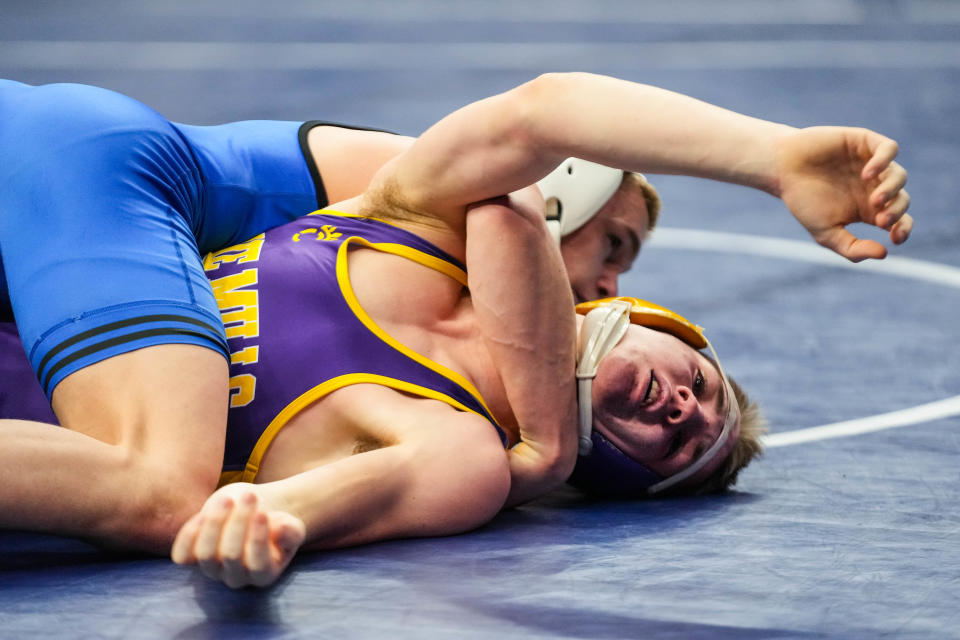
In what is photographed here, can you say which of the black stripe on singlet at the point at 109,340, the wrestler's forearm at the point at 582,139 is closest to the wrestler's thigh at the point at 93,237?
the black stripe on singlet at the point at 109,340

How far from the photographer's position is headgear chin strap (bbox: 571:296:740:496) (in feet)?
9.87

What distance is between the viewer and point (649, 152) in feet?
7.83

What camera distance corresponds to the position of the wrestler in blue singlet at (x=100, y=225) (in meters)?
2.58

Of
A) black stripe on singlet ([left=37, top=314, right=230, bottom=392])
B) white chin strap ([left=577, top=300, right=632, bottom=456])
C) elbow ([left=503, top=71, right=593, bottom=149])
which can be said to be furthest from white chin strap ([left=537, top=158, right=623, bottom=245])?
black stripe on singlet ([left=37, top=314, right=230, bottom=392])

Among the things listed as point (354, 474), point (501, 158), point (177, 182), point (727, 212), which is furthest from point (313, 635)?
point (727, 212)

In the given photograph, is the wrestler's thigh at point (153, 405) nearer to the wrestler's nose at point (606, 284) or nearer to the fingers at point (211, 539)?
the fingers at point (211, 539)

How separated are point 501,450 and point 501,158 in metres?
0.59

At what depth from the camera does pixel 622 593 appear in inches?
93.0

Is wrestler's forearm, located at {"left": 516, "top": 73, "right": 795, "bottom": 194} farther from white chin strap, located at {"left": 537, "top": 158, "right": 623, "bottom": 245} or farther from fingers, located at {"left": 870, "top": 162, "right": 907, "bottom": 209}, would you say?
white chin strap, located at {"left": 537, "top": 158, "right": 623, "bottom": 245}

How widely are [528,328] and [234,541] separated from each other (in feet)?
3.17

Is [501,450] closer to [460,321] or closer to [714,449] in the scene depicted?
[460,321]

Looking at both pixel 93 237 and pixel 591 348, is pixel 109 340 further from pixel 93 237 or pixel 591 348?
pixel 591 348

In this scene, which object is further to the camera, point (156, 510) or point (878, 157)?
point (156, 510)

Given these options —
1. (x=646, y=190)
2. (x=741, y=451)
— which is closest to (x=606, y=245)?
(x=646, y=190)
